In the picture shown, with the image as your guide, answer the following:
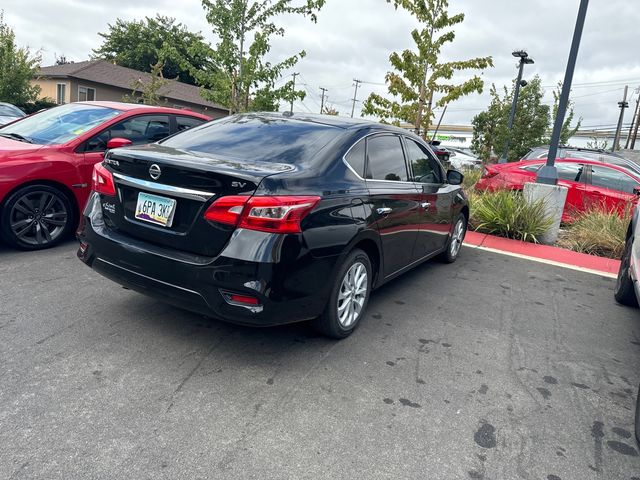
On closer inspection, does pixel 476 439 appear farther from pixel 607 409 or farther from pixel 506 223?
pixel 506 223

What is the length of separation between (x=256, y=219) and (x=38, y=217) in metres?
3.33

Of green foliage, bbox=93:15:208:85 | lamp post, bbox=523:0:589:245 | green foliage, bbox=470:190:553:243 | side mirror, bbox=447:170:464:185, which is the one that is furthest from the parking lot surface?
green foliage, bbox=93:15:208:85

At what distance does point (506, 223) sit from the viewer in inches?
312

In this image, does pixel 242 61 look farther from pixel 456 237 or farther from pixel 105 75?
pixel 105 75

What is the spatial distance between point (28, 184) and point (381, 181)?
3.47 metres

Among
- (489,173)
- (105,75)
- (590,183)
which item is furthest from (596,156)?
(105,75)

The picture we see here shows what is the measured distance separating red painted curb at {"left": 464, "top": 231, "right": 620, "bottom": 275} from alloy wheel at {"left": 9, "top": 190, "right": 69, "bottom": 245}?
18.2 feet

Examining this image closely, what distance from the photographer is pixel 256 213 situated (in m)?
2.83

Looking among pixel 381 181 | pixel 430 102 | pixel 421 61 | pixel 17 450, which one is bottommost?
pixel 17 450

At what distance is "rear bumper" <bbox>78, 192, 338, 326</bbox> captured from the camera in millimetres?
2848

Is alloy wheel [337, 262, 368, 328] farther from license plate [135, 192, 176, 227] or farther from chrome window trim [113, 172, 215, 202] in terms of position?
license plate [135, 192, 176, 227]

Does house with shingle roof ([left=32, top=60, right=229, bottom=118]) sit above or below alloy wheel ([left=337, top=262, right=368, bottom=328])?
above

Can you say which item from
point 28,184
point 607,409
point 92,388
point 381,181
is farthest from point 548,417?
point 28,184

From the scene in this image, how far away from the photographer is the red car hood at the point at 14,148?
475cm
